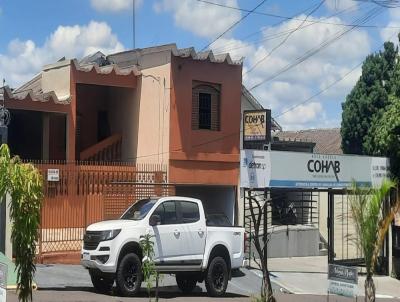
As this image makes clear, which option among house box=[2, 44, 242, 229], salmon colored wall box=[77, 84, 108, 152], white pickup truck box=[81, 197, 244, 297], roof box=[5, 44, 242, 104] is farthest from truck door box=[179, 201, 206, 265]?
salmon colored wall box=[77, 84, 108, 152]

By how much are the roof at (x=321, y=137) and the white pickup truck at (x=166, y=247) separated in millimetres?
27576

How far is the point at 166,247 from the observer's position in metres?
15.9

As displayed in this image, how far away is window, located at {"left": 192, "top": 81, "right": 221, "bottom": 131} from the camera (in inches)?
973

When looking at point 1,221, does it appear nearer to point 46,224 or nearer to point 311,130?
point 46,224

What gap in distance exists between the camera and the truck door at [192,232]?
643 inches

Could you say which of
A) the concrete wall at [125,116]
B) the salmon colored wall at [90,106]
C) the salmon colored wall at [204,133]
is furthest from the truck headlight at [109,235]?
the salmon colored wall at [90,106]

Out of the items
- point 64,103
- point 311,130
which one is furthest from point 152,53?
point 311,130

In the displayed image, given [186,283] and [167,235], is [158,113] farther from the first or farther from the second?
[167,235]

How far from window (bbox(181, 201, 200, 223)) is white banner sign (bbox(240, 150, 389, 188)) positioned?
4.85m

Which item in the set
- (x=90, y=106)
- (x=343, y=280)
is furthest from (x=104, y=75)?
(x=343, y=280)

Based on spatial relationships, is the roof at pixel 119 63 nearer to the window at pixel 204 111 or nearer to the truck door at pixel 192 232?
the window at pixel 204 111

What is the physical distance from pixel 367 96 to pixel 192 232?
23.9 metres

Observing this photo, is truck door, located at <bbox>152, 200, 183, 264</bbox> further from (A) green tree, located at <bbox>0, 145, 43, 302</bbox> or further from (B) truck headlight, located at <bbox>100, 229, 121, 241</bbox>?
(A) green tree, located at <bbox>0, 145, 43, 302</bbox>

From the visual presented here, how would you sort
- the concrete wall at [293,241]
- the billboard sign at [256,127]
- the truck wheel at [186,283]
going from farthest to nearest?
the concrete wall at [293,241] → the billboard sign at [256,127] → the truck wheel at [186,283]
